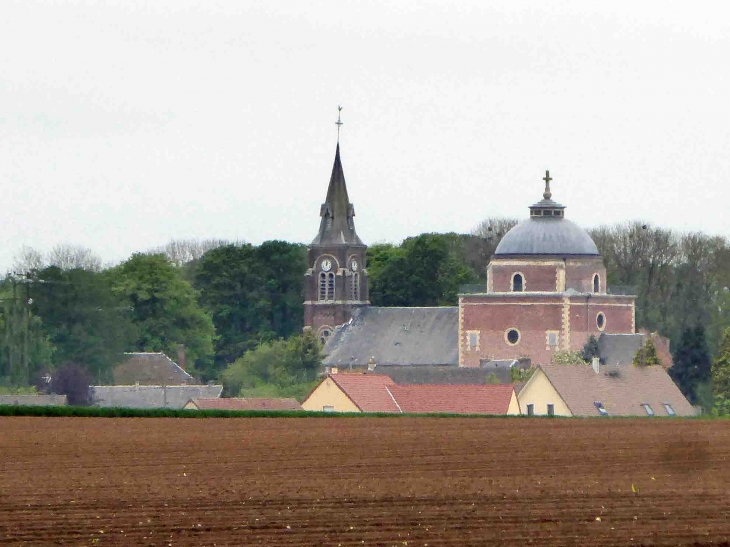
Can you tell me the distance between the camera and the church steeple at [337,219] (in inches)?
4951

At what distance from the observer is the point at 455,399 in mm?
77562

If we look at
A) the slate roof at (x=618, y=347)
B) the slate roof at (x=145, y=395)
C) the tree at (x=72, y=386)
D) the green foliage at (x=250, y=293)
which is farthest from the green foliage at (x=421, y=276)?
the tree at (x=72, y=386)

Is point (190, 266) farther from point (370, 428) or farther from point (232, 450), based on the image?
point (232, 450)

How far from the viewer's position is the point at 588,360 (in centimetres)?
10944

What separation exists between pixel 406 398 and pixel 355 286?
47820mm

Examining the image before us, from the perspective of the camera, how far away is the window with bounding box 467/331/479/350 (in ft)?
374

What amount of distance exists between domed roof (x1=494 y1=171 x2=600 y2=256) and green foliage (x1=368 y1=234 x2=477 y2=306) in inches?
521

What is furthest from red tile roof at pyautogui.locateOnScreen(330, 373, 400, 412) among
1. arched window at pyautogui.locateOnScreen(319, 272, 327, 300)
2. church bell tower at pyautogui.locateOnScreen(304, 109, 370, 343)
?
arched window at pyautogui.locateOnScreen(319, 272, 327, 300)

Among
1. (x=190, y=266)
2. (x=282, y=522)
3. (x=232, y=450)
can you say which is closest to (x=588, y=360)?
(x=190, y=266)

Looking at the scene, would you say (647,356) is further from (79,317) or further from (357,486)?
(357,486)

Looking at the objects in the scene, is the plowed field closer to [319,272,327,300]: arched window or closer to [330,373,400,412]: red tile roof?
[330,373,400,412]: red tile roof

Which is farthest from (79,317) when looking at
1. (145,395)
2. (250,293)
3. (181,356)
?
(250,293)

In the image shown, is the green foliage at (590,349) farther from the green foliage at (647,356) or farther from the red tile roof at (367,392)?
the red tile roof at (367,392)

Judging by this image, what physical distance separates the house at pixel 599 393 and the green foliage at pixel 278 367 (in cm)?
2594
